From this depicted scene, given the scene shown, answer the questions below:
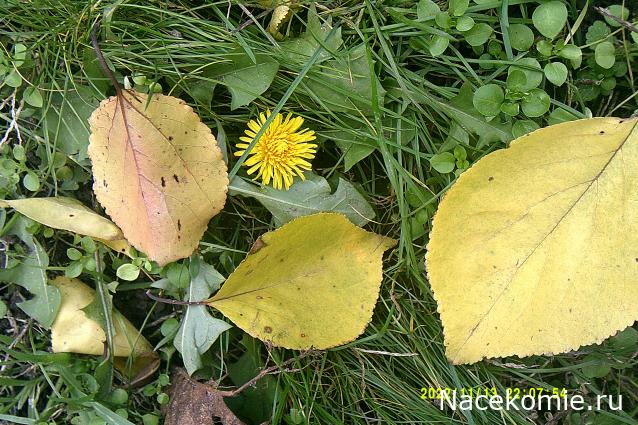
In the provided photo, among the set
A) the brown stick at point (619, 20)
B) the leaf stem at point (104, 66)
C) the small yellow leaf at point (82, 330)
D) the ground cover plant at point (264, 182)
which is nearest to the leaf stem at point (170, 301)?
the ground cover plant at point (264, 182)

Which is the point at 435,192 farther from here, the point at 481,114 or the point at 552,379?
the point at 552,379

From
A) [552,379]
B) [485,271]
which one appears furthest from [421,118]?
[552,379]
